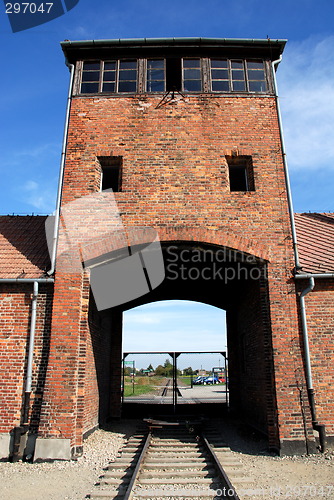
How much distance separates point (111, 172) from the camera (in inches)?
416

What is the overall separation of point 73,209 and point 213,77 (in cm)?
563

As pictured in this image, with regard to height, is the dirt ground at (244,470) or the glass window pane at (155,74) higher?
the glass window pane at (155,74)

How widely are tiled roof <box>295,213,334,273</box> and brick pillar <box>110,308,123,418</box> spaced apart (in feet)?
22.3

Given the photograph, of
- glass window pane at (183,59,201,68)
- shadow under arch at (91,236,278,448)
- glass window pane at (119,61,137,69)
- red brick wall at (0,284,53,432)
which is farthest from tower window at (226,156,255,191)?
red brick wall at (0,284,53,432)

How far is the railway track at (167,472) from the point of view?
18.5ft

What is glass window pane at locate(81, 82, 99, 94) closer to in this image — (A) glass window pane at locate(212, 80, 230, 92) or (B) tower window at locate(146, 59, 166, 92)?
(B) tower window at locate(146, 59, 166, 92)

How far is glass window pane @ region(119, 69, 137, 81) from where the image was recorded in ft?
35.8

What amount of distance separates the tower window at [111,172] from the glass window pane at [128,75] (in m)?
2.63

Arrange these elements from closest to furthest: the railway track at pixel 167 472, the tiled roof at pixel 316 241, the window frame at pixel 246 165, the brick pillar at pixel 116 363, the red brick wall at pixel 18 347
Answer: the railway track at pixel 167 472 < the red brick wall at pixel 18 347 < the tiled roof at pixel 316 241 < the window frame at pixel 246 165 < the brick pillar at pixel 116 363

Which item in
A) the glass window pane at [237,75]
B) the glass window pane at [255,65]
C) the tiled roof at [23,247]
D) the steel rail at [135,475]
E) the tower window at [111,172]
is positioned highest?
the glass window pane at [255,65]

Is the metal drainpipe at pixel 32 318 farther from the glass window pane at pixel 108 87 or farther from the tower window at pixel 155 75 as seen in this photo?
the tower window at pixel 155 75

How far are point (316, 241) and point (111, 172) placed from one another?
19.9ft

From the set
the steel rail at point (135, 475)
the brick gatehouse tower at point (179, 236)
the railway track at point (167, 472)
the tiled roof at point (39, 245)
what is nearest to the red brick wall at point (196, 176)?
the brick gatehouse tower at point (179, 236)

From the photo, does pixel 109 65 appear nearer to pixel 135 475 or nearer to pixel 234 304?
pixel 234 304
